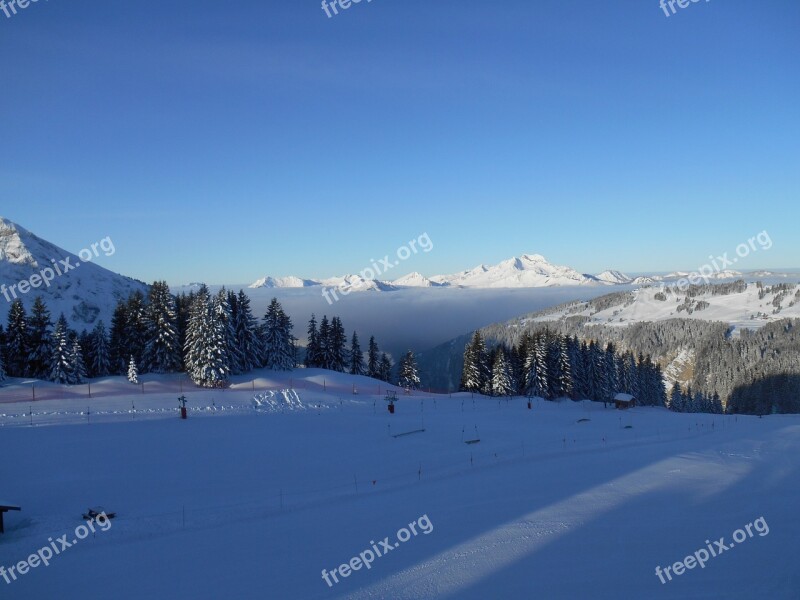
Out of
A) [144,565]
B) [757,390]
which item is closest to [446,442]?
[144,565]

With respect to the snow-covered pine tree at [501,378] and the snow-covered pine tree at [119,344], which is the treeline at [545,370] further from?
the snow-covered pine tree at [119,344]

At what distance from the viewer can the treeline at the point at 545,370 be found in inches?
2505

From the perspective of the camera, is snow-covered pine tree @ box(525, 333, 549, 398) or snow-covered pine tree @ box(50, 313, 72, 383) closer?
snow-covered pine tree @ box(50, 313, 72, 383)

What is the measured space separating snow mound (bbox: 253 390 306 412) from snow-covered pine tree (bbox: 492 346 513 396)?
28857mm

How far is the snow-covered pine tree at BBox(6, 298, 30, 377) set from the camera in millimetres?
51500

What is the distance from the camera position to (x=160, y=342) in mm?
53719

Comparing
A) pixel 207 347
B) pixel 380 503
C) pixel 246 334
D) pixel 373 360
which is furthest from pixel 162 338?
pixel 380 503

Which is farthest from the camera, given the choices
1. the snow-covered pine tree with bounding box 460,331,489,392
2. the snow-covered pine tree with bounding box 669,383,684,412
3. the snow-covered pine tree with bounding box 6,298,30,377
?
the snow-covered pine tree with bounding box 669,383,684,412

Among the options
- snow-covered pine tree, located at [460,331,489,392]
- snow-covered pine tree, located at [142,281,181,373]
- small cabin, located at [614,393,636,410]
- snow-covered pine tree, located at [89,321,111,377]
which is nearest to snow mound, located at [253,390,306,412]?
snow-covered pine tree, located at [142,281,181,373]

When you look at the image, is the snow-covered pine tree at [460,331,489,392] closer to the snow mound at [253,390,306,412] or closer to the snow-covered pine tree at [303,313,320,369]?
the snow-covered pine tree at [303,313,320,369]

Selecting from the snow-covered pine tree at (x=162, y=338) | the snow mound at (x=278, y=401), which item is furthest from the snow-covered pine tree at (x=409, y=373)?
the snow-covered pine tree at (x=162, y=338)

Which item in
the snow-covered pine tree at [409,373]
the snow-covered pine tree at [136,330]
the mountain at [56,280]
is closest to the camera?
the snow-covered pine tree at [136,330]

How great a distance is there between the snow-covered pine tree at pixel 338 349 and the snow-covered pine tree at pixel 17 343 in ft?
118

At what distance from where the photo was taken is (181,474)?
2391cm
